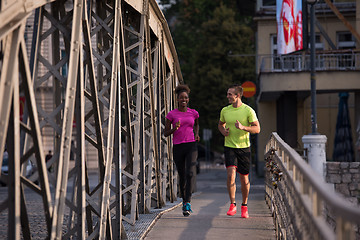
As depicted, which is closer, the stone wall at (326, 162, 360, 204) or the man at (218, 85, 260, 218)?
the man at (218, 85, 260, 218)

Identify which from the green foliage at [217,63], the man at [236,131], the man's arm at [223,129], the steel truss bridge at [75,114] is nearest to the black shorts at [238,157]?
the man at [236,131]

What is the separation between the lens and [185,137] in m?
10.2

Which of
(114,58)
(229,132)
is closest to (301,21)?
(229,132)

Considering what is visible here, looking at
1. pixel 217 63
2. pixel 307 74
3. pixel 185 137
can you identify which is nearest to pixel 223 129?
pixel 185 137

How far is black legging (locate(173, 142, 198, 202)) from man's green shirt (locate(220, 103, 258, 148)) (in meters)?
0.51

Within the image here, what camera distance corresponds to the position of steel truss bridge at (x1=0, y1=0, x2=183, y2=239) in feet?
17.0

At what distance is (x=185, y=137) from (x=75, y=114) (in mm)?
3510

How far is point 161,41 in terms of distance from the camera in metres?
12.7

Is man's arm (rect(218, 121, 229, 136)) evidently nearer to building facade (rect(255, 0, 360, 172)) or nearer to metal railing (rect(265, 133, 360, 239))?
metal railing (rect(265, 133, 360, 239))

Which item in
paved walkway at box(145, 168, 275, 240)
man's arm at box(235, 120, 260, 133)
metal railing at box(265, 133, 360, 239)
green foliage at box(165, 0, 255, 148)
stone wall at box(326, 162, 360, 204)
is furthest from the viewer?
green foliage at box(165, 0, 255, 148)

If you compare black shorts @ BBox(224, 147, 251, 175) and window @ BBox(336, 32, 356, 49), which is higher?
window @ BBox(336, 32, 356, 49)

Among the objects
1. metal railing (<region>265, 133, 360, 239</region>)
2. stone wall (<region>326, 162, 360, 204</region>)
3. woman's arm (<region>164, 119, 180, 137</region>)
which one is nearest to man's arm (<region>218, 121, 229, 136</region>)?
woman's arm (<region>164, 119, 180, 137</region>)

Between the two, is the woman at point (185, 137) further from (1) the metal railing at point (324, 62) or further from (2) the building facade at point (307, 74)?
(1) the metal railing at point (324, 62)

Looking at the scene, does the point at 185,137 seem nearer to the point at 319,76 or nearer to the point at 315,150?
the point at 315,150
